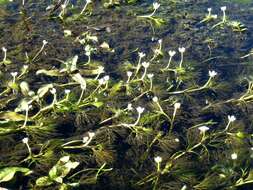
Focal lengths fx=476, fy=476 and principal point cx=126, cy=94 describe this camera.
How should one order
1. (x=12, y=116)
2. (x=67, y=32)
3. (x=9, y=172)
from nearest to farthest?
(x=9, y=172) → (x=12, y=116) → (x=67, y=32)

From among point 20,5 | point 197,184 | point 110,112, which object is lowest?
point 197,184

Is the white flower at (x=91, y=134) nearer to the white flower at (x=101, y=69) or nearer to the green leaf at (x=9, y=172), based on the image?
the green leaf at (x=9, y=172)

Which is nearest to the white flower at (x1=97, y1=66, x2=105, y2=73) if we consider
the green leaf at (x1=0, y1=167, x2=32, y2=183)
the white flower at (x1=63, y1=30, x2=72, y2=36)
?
the white flower at (x1=63, y1=30, x2=72, y2=36)

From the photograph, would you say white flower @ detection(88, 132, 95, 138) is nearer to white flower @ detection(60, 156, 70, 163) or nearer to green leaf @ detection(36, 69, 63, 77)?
white flower @ detection(60, 156, 70, 163)

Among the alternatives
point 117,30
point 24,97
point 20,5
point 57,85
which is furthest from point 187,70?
point 20,5

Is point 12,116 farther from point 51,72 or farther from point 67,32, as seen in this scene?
point 67,32

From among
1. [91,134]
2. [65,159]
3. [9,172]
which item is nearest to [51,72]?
[91,134]

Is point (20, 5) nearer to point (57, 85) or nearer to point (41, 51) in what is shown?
point (41, 51)
